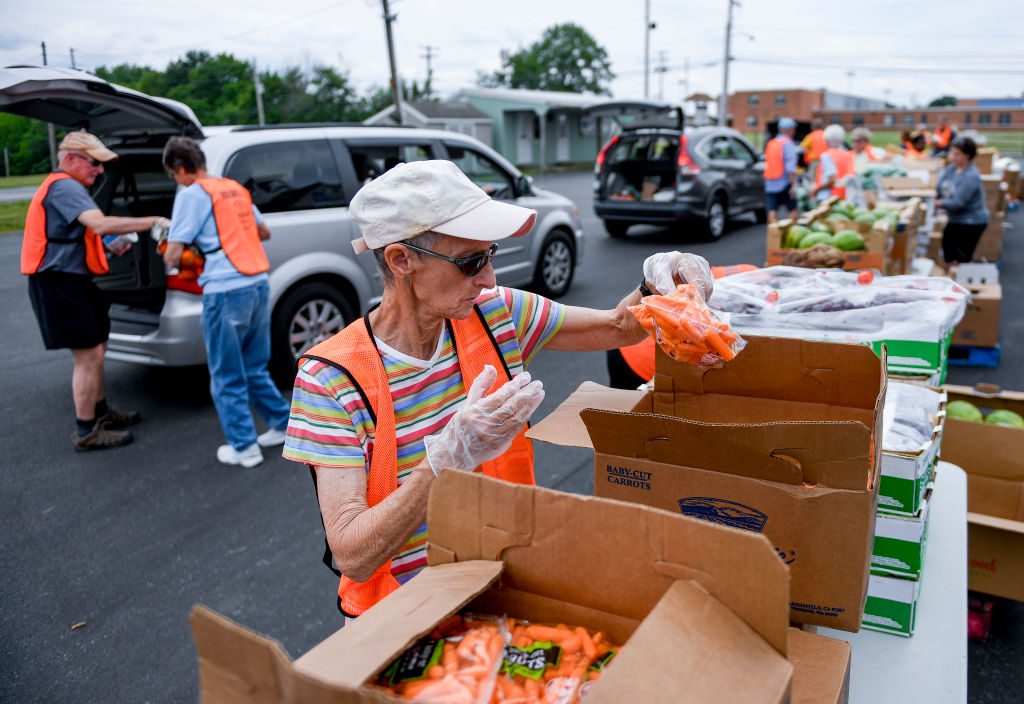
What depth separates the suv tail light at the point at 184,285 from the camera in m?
5.35

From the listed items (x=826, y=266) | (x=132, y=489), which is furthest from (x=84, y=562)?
(x=826, y=266)

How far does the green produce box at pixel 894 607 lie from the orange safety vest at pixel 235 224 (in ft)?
13.0

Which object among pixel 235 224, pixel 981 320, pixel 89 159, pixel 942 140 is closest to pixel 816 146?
pixel 981 320

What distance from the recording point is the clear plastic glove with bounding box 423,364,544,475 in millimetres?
1474

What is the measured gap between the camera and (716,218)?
41.6 feet

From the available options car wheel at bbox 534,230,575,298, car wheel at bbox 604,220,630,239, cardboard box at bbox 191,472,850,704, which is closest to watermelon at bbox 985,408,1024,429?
cardboard box at bbox 191,472,850,704

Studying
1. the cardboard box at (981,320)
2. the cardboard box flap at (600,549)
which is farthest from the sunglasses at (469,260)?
the cardboard box at (981,320)

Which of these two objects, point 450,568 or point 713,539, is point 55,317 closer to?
point 450,568

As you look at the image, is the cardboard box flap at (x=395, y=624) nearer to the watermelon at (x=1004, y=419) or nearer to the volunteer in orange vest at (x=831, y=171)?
the watermelon at (x=1004, y=419)

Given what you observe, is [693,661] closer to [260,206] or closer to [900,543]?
[900,543]

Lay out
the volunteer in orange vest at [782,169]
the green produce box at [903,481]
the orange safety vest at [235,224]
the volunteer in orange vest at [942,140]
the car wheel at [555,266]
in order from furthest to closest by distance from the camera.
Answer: the volunteer in orange vest at [942,140], the volunteer in orange vest at [782,169], the car wheel at [555,266], the orange safety vest at [235,224], the green produce box at [903,481]

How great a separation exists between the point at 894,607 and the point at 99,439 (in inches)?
191

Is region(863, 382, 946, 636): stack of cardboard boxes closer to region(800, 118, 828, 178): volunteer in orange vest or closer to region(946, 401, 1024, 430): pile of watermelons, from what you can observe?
region(946, 401, 1024, 430): pile of watermelons

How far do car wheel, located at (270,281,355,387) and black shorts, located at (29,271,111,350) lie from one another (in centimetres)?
128
